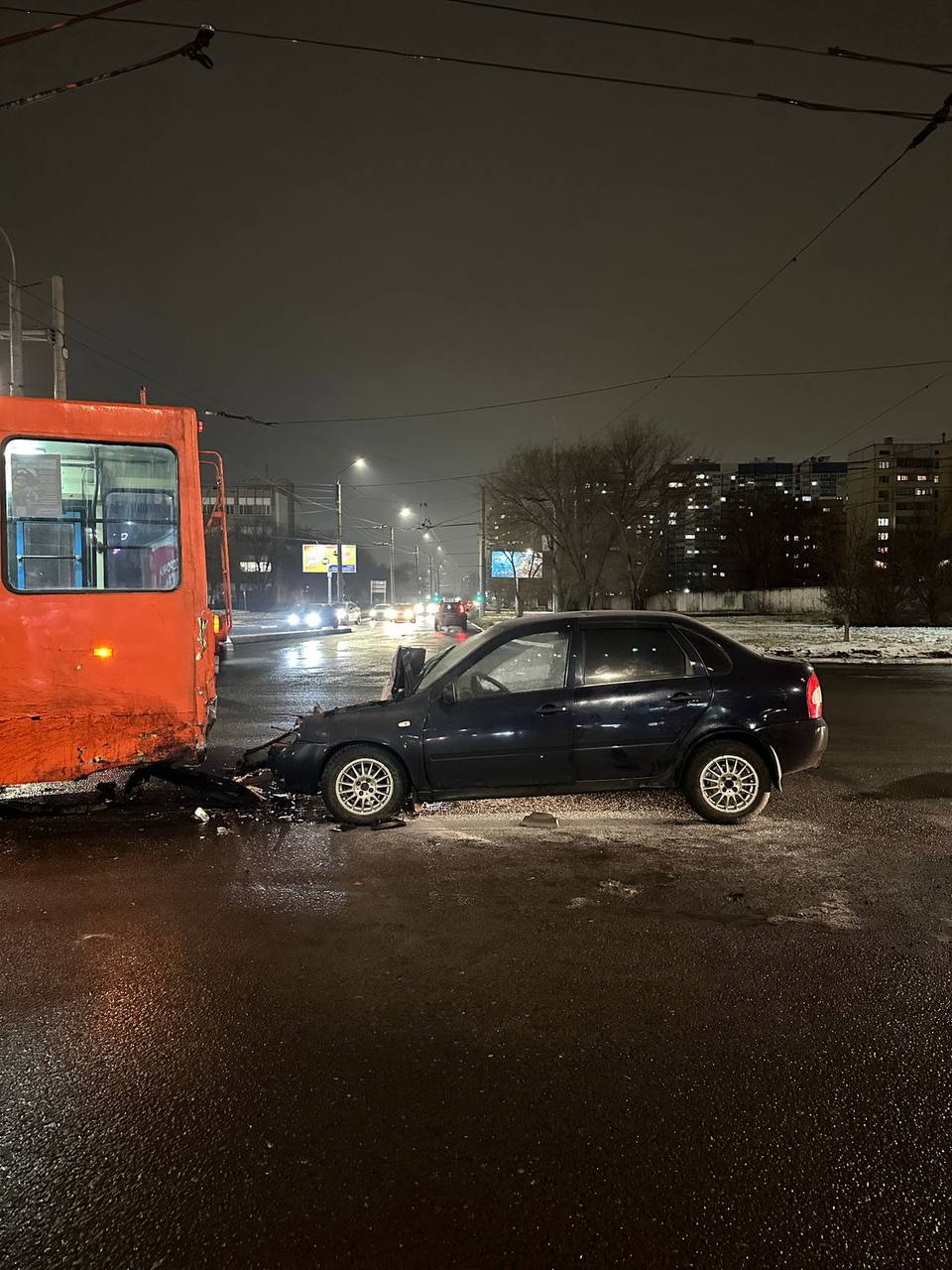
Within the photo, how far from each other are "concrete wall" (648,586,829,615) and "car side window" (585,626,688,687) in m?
45.4

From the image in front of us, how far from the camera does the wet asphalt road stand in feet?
7.30

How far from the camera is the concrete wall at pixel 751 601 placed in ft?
196

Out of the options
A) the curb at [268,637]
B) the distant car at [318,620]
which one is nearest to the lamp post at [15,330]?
the curb at [268,637]

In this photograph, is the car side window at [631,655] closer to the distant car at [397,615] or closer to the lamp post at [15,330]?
the lamp post at [15,330]

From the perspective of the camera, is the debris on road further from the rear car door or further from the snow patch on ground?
the snow patch on ground

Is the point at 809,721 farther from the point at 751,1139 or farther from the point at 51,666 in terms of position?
the point at 51,666

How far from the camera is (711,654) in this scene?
6.26 meters

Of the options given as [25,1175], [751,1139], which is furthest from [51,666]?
[751,1139]

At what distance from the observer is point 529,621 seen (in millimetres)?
6309

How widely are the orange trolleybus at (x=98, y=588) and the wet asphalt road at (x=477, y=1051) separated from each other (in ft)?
2.76

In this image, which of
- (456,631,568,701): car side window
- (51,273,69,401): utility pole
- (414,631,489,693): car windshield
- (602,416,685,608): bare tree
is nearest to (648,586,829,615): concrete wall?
(602,416,685,608): bare tree

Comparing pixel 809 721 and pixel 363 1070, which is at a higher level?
pixel 809 721

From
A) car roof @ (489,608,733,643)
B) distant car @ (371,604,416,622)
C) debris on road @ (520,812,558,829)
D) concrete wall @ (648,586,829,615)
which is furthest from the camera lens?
distant car @ (371,604,416,622)

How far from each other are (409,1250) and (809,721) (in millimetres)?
5094
